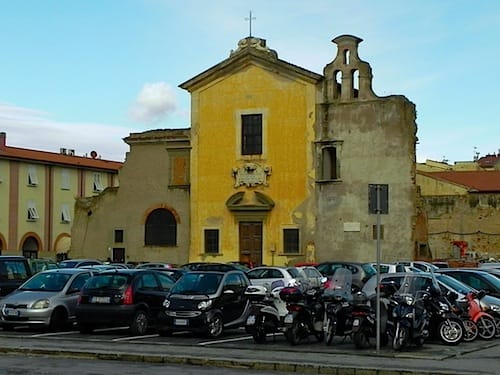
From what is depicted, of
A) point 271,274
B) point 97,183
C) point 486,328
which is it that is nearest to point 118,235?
point 271,274

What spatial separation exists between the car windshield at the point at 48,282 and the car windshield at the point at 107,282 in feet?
5.08

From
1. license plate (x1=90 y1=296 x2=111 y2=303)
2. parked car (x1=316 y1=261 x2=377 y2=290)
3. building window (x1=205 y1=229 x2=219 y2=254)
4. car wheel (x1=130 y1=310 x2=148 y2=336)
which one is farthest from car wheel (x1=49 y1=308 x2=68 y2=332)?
building window (x1=205 y1=229 x2=219 y2=254)

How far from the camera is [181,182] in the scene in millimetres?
53625

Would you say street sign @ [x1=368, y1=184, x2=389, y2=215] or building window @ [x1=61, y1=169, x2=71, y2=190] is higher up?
building window @ [x1=61, y1=169, x2=71, y2=190]

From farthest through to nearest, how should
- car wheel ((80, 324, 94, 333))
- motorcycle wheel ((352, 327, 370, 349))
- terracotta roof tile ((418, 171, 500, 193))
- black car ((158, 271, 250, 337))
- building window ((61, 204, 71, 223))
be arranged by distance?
building window ((61, 204, 71, 223)) → terracotta roof tile ((418, 171, 500, 193)) → car wheel ((80, 324, 94, 333)) → black car ((158, 271, 250, 337)) → motorcycle wheel ((352, 327, 370, 349))

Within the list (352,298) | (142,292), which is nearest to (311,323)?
(352,298)

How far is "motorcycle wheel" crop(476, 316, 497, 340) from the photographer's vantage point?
70.4 feet

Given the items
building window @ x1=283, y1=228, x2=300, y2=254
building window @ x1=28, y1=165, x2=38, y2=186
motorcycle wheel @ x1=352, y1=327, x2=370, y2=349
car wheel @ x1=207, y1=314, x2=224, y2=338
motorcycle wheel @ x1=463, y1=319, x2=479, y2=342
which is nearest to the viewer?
motorcycle wheel @ x1=352, y1=327, x2=370, y2=349

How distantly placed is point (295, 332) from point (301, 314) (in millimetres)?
443

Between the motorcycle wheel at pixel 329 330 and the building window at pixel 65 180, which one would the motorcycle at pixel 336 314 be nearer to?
the motorcycle wheel at pixel 329 330

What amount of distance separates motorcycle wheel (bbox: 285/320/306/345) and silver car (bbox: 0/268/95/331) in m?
6.34

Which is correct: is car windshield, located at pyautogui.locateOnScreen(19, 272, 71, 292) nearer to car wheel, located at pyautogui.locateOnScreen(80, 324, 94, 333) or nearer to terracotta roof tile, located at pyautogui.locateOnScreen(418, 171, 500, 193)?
car wheel, located at pyautogui.locateOnScreen(80, 324, 94, 333)

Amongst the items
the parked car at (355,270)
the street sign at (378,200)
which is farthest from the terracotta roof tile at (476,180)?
the street sign at (378,200)

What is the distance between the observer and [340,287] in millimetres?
20594
